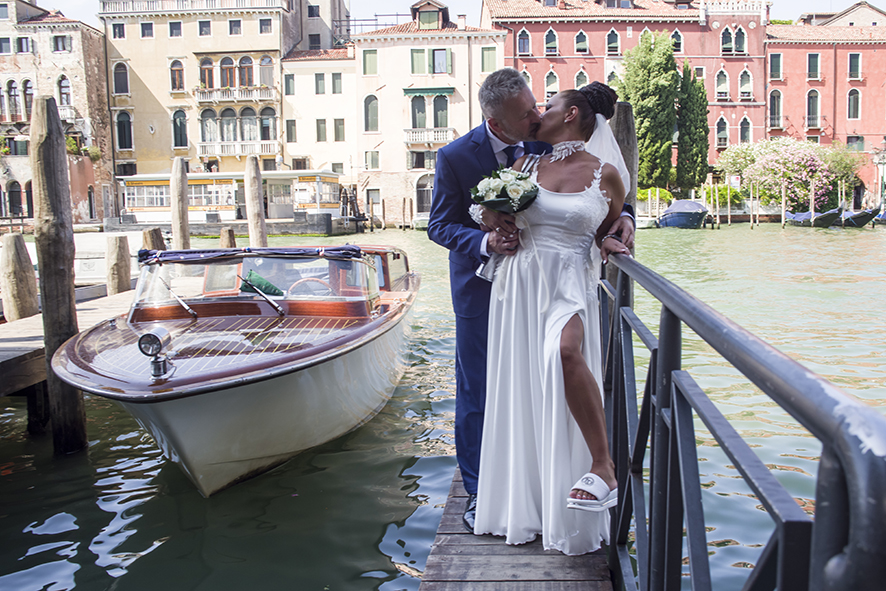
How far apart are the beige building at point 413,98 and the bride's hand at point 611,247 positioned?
3378cm

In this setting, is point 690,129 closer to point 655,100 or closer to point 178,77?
point 655,100

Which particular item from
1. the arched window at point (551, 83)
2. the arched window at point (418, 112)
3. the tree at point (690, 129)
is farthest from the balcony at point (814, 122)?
the arched window at point (418, 112)

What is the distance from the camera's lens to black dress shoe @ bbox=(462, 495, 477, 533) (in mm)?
2562

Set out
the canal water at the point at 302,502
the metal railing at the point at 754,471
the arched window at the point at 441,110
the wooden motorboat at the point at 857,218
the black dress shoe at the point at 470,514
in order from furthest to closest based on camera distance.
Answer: the arched window at the point at 441,110
the wooden motorboat at the point at 857,218
the canal water at the point at 302,502
the black dress shoe at the point at 470,514
the metal railing at the point at 754,471

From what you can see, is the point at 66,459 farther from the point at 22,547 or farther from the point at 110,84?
the point at 110,84

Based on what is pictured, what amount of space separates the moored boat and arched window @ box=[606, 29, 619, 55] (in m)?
12.0

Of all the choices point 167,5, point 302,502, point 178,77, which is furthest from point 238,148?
point 302,502

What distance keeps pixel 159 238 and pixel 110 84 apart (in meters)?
32.1

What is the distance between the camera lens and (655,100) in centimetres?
3391

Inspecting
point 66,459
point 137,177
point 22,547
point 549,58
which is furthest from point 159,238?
point 549,58

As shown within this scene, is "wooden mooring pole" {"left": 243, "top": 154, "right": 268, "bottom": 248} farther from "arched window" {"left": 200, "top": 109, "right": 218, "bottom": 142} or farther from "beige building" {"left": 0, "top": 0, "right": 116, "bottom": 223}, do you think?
"beige building" {"left": 0, "top": 0, "right": 116, "bottom": 223}

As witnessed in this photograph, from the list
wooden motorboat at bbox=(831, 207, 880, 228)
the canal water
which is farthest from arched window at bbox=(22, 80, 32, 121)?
wooden motorboat at bbox=(831, 207, 880, 228)

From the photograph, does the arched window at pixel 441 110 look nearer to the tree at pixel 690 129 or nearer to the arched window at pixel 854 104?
the tree at pixel 690 129

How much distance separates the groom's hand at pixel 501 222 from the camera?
7.64 ft
